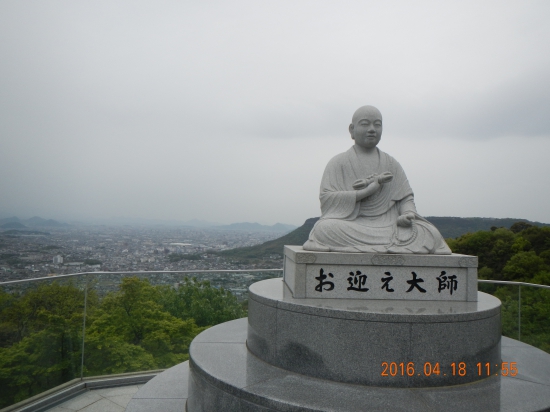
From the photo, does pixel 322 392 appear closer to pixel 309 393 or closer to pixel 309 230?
pixel 309 393

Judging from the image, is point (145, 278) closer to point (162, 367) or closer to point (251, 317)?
point (162, 367)

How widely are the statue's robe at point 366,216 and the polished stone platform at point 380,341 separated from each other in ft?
3.18

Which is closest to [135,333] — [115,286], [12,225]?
[115,286]

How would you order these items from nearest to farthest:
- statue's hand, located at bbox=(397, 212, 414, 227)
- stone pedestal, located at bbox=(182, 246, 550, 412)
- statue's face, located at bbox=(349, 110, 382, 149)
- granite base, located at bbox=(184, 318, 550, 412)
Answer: granite base, located at bbox=(184, 318, 550, 412), stone pedestal, located at bbox=(182, 246, 550, 412), statue's hand, located at bbox=(397, 212, 414, 227), statue's face, located at bbox=(349, 110, 382, 149)

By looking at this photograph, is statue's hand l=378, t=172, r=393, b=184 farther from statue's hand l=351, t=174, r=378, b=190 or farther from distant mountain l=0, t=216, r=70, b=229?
distant mountain l=0, t=216, r=70, b=229

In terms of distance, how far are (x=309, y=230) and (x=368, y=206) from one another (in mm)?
5370

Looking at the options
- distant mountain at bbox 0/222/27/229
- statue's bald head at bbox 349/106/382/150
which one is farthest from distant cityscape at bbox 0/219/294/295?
statue's bald head at bbox 349/106/382/150

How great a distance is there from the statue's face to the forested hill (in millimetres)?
3749

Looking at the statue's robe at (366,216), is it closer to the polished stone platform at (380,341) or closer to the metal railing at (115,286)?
the polished stone platform at (380,341)

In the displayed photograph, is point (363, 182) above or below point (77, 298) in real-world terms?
above

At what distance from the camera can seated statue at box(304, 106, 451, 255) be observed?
4.91m

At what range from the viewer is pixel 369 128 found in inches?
219

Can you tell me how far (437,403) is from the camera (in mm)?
3283

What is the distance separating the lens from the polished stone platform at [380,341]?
3.60m
